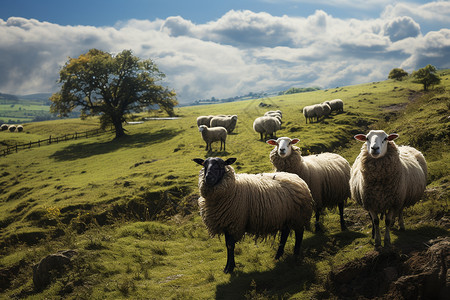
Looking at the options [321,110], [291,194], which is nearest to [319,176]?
[291,194]

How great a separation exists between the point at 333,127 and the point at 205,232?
67.5ft

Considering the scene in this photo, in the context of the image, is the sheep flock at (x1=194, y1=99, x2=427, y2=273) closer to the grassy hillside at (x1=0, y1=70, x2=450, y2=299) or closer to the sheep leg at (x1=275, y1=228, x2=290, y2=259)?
the sheep leg at (x1=275, y1=228, x2=290, y2=259)

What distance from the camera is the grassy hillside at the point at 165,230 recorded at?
7.44 m

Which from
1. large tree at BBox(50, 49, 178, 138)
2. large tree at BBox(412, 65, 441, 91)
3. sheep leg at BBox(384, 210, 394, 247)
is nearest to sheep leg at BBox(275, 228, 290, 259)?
sheep leg at BBox(384, 210, 394, 247)

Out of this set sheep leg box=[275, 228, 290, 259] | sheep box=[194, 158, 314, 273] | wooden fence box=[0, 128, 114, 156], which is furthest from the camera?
wooden fence box=[0, 128, 114, 156]

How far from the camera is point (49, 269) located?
26.9 feet

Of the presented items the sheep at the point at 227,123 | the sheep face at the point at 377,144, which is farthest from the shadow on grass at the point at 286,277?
the sheep at the point at 227,123

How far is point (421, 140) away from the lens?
1542cm

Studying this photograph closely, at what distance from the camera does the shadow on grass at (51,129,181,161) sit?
115 ft

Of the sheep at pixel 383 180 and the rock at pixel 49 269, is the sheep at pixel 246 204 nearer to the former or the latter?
the sheep at pixel 383 180

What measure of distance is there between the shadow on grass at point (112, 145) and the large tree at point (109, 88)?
11.1 ft

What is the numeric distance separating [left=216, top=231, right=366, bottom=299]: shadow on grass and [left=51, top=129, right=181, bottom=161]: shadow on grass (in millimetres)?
29166

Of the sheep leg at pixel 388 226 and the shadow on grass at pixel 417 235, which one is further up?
the sheep leg at pixel 388 226

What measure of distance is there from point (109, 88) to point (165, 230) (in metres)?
35.7
